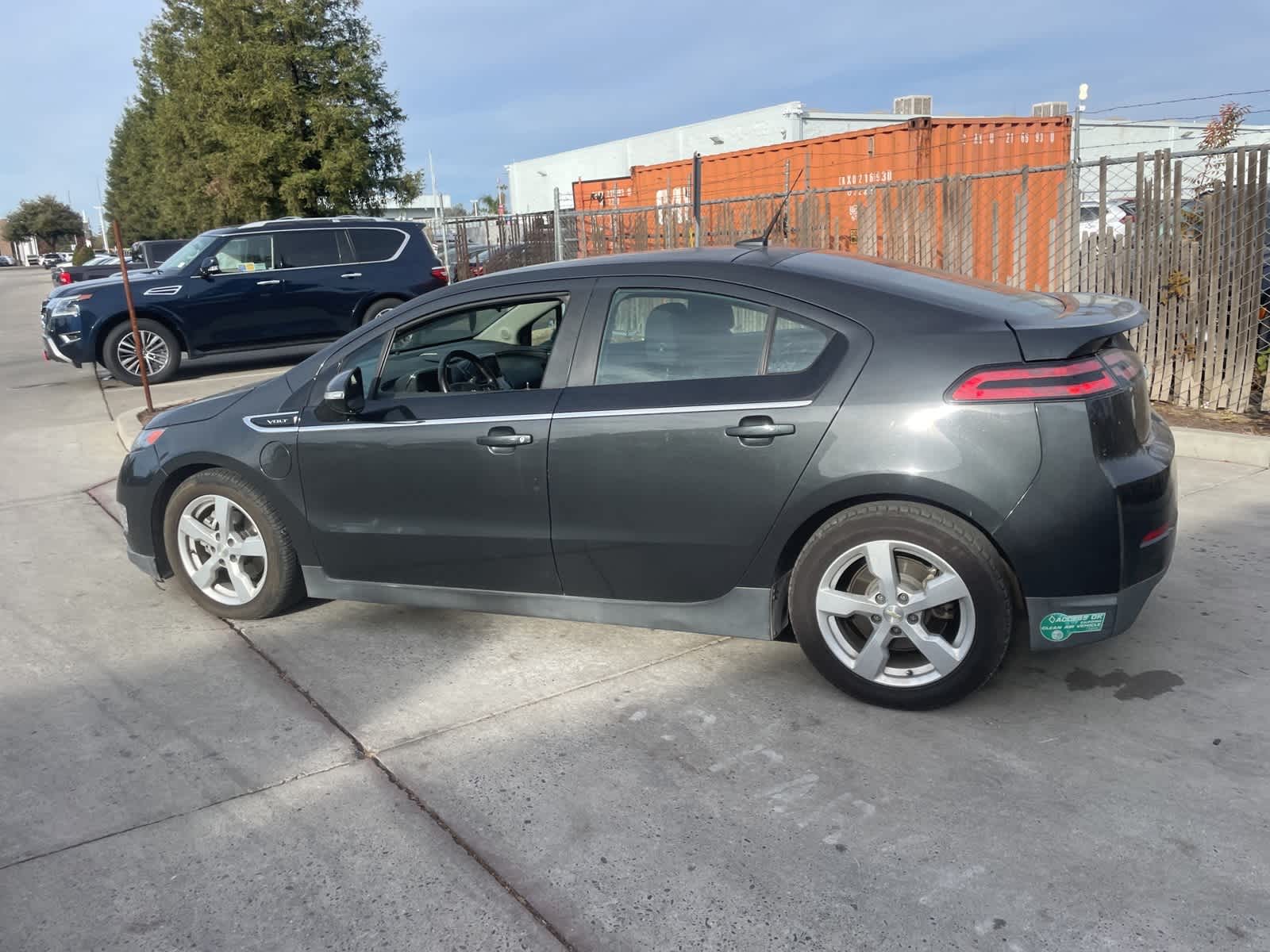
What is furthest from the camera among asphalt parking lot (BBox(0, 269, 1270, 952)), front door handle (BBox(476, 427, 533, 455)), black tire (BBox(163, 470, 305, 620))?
black tire (BBox(163, 470, 305, 620))

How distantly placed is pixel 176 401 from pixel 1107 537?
31.7ft

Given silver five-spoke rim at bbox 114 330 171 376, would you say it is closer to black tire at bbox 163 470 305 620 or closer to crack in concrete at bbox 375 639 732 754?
black tire at bbox 163 470 305 620

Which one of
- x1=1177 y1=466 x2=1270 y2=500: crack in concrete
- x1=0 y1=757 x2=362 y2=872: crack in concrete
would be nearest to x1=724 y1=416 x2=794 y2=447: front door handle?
x1=0 y1=757 x2=362 y2=872: crack in concrete

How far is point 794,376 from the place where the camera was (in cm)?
352

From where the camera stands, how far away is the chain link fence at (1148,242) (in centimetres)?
712

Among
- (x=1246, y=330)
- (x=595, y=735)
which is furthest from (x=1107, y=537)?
(x=1246, y=330)

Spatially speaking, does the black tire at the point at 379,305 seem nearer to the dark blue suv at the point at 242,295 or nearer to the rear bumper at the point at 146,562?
the dark blue suv at the point at 242,295

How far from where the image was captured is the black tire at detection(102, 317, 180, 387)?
39.9 ft

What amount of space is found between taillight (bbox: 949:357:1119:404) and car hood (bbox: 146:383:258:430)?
10.1ft

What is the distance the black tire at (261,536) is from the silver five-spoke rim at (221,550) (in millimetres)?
25

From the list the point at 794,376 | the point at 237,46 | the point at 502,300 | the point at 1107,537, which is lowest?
the point at 1107,537

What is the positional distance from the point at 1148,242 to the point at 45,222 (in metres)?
124

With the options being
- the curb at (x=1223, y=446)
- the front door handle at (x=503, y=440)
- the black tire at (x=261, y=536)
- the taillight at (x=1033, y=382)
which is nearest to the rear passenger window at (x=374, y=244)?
the black tire at (x=261, y=536)

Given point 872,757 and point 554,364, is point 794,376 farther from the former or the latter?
point 872,757
